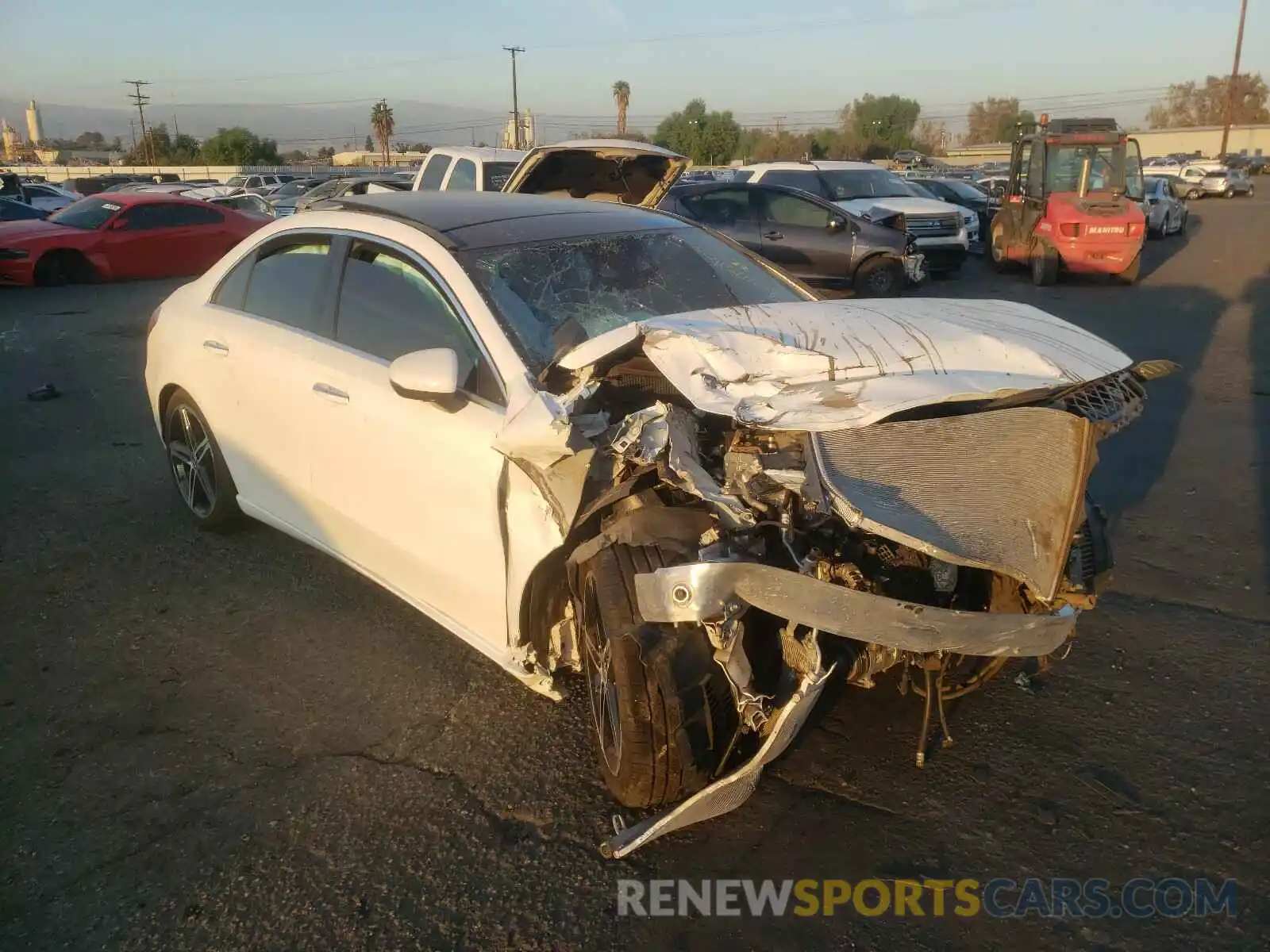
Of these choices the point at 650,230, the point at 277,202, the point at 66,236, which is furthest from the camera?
the point at 277,202

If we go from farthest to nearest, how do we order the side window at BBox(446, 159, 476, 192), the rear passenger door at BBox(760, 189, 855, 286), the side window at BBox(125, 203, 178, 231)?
the side window at BBox(125, 203, 178, 231), the rear passenger door at BBox(760, 189, 855, 286), the side window at BBox(446, 159, 476, 192)

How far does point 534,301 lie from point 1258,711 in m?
2.98

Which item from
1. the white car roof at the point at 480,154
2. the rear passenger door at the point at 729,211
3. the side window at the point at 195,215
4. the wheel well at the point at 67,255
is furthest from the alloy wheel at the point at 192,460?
the side window at the point at 195,215

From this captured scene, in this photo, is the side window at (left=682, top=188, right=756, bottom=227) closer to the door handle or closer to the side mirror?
the door handle

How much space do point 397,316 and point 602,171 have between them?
3.20m

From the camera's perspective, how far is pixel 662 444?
9.45 ft

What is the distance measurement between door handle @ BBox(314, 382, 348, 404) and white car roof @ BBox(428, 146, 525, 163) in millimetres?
8887

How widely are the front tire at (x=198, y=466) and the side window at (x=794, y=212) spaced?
32.6 ft

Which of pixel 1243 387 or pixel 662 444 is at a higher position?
pixel 662 444

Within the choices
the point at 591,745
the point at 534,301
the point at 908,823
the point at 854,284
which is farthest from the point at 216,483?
the point at 854,284

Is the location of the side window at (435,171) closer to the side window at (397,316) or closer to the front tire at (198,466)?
the front tire at (198,466)

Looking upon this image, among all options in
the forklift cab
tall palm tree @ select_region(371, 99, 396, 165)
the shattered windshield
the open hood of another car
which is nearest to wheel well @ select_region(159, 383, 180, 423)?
the shattered windshield

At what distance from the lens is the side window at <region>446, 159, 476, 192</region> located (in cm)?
1208

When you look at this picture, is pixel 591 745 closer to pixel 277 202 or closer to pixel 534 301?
pixel 534 301
